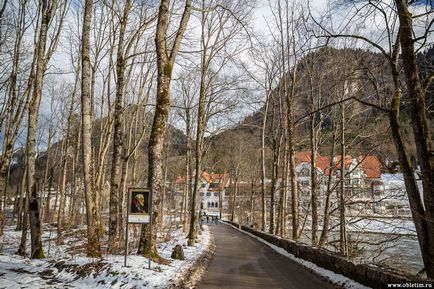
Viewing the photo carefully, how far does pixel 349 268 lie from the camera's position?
7.44 meters

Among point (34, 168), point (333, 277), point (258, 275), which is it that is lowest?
point (258, 275)

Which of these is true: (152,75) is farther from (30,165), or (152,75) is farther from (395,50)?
(395,50)

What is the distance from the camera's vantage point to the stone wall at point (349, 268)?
5.81m

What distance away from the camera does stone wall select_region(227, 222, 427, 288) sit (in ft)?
19.1

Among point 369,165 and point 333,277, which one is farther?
point 369,165

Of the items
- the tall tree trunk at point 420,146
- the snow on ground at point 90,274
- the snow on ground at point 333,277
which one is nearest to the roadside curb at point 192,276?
Answer: the snow on ground at point 90,274

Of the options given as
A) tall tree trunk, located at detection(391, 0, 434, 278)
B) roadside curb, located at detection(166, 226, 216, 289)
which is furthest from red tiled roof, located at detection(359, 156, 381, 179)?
roadside curb, located at detection(166, 226, 216, 289)

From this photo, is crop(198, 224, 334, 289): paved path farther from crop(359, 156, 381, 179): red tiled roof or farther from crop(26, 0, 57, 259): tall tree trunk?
crop(26, 0, 57, 259): tall tree trunk

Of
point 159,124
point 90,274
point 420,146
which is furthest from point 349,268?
point 159,124

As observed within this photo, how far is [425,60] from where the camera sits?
714 centimetres

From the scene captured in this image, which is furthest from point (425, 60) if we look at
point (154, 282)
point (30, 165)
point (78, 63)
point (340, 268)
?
point (78, 63)

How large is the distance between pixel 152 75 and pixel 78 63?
15.1 ft

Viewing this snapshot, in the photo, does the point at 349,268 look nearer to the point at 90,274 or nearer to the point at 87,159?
the point at 90,274

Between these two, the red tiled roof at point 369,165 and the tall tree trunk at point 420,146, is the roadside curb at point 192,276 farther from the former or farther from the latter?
the red tiled roof at point 369,165
